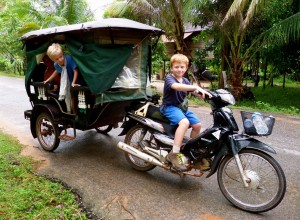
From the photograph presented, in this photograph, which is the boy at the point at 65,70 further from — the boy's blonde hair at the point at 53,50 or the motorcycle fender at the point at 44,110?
the motorcycle fender at the point at 44,110

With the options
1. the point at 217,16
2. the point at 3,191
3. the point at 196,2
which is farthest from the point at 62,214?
the point at 217,16

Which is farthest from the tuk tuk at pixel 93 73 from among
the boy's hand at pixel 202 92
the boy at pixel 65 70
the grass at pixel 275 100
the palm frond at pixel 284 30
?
the grass at pixel 275 100

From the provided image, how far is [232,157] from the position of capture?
340 centimetres

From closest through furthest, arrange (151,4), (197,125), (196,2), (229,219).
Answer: (229,219) → (197,125) → (196,2) → (151,4)

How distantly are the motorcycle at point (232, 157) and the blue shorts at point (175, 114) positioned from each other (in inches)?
4.7

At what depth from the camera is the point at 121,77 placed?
15.6 feet

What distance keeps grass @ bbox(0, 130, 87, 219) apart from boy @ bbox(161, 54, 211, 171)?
1351 millimetres

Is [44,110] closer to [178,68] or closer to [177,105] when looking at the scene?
[177,105]

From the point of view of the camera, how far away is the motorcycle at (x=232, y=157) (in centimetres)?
323

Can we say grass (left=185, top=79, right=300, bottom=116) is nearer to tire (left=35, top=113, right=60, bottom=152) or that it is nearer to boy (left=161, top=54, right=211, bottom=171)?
tire (left=35, top=113, right=60, bottom=152)

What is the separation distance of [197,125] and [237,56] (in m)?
8.64

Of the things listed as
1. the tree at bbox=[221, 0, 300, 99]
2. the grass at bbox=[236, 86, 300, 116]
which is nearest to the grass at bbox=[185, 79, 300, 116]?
the grass at bbox=[236, 86, 300, 116]

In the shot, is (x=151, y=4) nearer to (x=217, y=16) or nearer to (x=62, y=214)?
(x=217, y=16)

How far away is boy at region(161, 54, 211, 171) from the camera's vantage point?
146 inches
